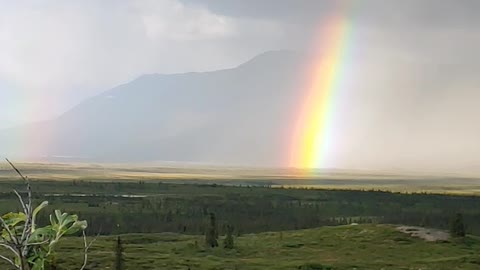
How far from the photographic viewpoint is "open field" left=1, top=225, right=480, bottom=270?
1706 inches

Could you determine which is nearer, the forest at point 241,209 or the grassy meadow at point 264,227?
the grassy meadow at point 264,227

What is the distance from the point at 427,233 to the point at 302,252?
12.0 m

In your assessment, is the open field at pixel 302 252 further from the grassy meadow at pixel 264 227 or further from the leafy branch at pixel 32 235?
the leafy branch at pixel 32 235

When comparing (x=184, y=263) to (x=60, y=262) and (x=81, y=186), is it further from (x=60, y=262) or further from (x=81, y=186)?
(x=81, y=186)

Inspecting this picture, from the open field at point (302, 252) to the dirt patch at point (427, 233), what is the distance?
0.83 metres

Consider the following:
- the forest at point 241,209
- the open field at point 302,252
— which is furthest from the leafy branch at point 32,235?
the forest at point 241,209

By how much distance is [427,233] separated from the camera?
5650 centimetres

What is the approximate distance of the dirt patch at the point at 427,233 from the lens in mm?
54312

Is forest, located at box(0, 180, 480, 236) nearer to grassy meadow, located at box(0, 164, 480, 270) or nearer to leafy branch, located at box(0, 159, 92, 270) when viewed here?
grassy meadow, located at box(0, 164, 480, 270)

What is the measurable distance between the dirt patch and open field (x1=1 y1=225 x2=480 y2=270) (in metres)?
0.83

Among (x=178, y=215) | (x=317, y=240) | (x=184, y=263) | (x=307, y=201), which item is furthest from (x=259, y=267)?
(x=307, y=201)

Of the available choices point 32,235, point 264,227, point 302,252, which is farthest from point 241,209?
point 32,235

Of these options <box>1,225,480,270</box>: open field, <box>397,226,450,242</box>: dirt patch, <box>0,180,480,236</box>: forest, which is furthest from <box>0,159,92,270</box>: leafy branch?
<box>0,180,480,236</box>: forest

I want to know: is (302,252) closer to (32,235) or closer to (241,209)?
(32,235)
